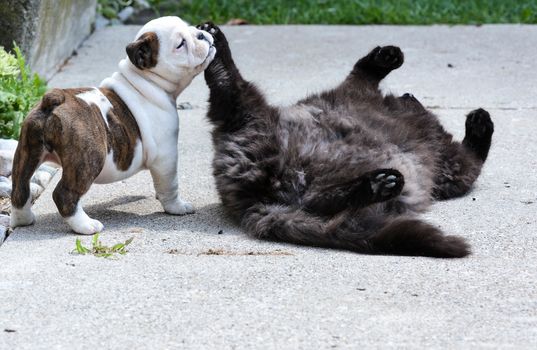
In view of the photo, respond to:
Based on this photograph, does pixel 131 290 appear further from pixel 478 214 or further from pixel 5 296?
pixel 478 214

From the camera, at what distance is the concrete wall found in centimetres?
591

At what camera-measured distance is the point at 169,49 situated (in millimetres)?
4285

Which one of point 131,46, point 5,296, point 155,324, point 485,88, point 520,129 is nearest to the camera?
point 155,324

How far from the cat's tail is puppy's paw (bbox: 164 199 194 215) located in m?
0.43

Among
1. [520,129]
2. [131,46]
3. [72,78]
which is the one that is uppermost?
[131,46]

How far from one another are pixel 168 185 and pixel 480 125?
1.60m

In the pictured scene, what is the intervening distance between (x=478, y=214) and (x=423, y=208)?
0.26m

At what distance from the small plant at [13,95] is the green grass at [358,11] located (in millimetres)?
2922

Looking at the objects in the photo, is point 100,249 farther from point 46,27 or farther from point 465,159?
point 46,27

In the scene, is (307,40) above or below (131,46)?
Result: below

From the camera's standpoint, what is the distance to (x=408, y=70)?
6.95m

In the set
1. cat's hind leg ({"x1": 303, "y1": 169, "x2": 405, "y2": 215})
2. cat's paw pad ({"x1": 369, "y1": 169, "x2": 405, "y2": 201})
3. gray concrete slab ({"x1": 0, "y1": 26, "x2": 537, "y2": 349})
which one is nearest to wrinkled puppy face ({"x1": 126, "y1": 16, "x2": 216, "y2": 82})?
gray concrete slab ({"x1": 0, "y1": 26, "x2": 537, "y2": 349})

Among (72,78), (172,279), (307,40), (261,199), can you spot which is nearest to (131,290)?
(172,279)

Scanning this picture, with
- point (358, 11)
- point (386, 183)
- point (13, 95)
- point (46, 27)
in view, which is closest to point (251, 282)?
point (386, 183)
